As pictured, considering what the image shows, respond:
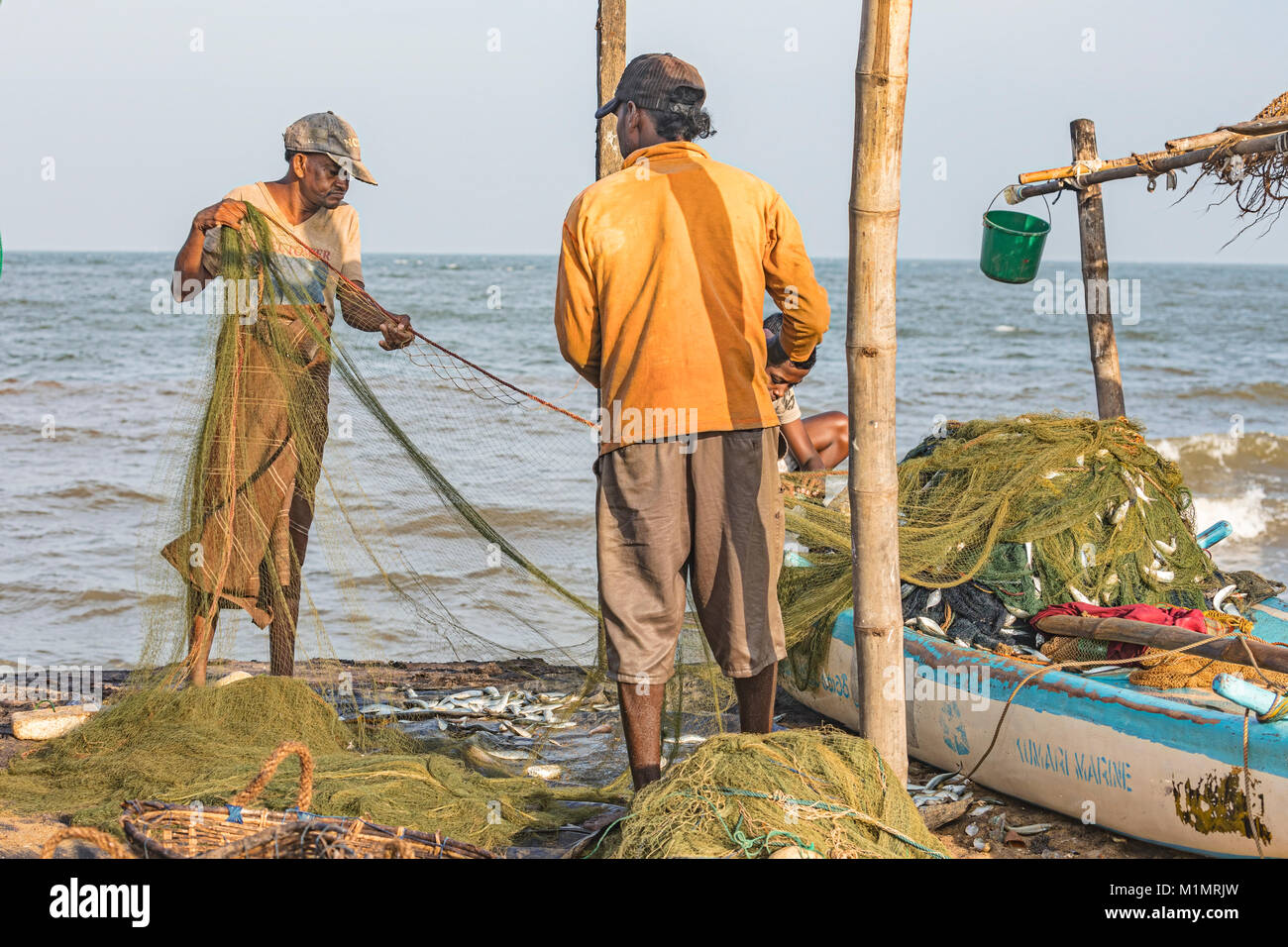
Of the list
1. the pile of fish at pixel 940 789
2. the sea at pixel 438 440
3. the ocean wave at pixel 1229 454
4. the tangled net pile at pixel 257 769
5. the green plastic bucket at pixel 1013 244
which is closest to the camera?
the tangled net pile at pixel 257 769

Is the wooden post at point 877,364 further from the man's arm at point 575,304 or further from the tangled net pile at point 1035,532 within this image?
the tangled net pile at point 1035,532

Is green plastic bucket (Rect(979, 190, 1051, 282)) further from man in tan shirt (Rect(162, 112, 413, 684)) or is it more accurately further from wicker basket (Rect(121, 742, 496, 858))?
wicker basket (Rect(121, 742, 496, 858))

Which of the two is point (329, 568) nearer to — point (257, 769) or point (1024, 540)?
point (257, 769)

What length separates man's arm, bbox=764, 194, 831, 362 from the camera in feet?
11.5

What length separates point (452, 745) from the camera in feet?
15.5

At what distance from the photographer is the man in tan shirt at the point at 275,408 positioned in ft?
15.0

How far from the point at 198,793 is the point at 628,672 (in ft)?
4.50

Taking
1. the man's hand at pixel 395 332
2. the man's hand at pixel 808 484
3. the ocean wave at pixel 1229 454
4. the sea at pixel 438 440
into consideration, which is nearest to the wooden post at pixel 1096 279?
the sea at pixel 438 440

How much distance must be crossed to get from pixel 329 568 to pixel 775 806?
255 centimetres

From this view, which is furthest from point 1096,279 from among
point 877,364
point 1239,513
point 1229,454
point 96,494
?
point 1229,454

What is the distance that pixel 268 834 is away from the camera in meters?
2.72

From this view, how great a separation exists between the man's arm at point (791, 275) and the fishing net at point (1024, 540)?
1834 mm
